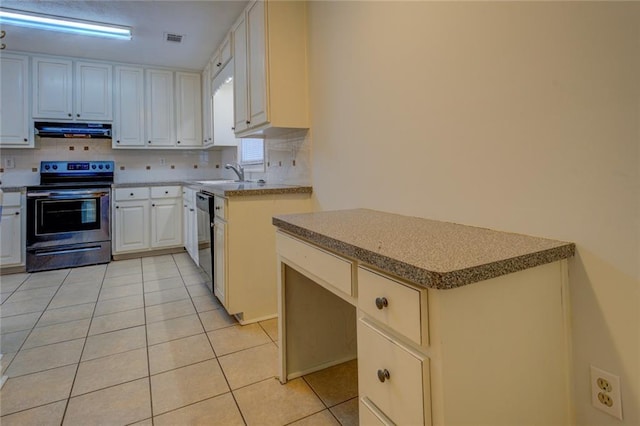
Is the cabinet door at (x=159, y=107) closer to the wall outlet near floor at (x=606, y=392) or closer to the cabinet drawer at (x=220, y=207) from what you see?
the cabinet drawer at (x=220, y=207)

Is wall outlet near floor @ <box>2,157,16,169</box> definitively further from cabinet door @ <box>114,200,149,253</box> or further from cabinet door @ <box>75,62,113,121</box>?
cabinet door @ <box>114,200,149,253</box>

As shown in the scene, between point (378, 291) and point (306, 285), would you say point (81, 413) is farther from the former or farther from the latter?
point (378, 291)

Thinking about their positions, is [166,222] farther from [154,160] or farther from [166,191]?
[154,160]

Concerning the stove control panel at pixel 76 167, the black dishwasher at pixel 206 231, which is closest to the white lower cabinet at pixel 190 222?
the black dishwasher at pixel 206 231

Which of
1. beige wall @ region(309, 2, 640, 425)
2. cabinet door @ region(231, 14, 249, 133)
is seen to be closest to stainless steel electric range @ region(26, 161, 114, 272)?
cabinet door @ region(231, 14, 249, 133)

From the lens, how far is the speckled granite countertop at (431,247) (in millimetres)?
788

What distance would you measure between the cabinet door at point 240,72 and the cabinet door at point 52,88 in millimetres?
2326

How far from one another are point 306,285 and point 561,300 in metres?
1.05

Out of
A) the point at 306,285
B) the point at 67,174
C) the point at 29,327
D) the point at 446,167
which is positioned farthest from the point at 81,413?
the point at 67,174

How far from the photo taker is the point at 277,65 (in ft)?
7.96

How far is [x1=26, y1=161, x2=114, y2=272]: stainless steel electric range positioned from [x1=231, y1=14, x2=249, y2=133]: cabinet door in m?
2.16

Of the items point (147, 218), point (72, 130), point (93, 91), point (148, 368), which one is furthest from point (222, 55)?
point (148, 368)

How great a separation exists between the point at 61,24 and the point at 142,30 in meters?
0.64

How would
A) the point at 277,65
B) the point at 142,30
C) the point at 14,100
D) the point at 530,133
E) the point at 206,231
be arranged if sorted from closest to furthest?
1. the point at 530,133
2. the point at 277,65
3. the point at 206,231
4. the point at 142,30
5. the point at 14,100
